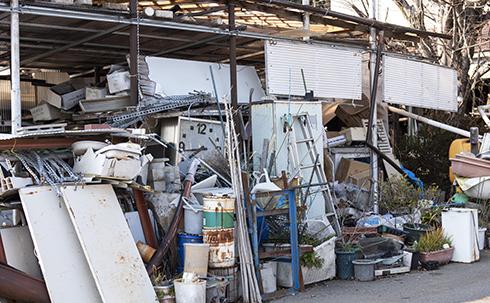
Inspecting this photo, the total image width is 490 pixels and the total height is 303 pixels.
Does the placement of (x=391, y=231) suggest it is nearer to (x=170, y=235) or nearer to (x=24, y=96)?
(x=170, y=235)

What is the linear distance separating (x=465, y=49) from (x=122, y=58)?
10673 millimetres

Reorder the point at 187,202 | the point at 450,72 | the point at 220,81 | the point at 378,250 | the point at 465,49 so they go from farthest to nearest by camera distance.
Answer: the point at 465,49 < the point at 450,72 < the point at 220,81 < the point at 378,250 < the point at 187,202

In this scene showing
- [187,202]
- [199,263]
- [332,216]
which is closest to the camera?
[199,263]

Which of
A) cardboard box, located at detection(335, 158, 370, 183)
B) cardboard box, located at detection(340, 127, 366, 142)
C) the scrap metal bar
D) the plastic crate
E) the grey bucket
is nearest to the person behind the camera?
the scrap metal bar

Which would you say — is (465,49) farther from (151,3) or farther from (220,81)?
(151,3)

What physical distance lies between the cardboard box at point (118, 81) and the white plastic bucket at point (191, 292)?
14.7 ft

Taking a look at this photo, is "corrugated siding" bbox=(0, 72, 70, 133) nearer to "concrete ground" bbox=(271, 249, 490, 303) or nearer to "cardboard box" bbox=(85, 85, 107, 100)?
"cardboard box" bbox=(85, 85, 107, 100)

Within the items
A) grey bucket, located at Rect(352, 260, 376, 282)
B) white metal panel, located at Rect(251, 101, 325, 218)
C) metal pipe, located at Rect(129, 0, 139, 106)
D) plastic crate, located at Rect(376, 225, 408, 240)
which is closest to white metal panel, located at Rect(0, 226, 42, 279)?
metal pipe, located at Rect(129, 0, 139, 106)

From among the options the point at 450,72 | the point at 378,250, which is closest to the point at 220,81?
the point at 378,250

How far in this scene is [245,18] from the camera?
38.9ft

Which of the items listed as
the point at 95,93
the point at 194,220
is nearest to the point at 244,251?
the point at 194,220

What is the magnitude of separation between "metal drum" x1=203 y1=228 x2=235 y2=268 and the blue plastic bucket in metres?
0.33

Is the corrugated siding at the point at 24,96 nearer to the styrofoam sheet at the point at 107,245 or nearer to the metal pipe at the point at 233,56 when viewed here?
the metal pipe at the point at 233,56

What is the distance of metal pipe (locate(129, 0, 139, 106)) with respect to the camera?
27.8 feet
